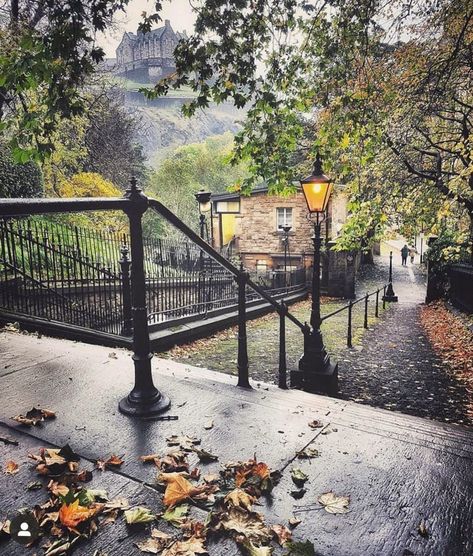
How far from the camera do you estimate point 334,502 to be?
1785 mm

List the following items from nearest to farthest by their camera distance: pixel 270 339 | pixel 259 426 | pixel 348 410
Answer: pixel 259 426 < pixel 348 410 < pixel 270 339

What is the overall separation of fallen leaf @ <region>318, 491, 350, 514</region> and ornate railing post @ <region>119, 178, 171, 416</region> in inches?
48.9

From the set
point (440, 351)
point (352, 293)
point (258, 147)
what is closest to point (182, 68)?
point (258, 147)

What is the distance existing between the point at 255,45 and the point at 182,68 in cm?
116

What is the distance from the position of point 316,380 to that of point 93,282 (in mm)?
5063

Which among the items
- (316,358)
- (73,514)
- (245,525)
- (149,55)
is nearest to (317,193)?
(316,358)

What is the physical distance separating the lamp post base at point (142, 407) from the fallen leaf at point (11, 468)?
72cm

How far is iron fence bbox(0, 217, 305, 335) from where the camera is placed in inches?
273

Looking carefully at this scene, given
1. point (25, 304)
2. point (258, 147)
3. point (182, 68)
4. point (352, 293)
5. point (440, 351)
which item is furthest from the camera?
point (352, 293)

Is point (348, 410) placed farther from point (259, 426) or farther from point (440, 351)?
point (440, 351)

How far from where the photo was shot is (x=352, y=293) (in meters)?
18.8

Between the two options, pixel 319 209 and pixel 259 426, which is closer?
pixel 259 426

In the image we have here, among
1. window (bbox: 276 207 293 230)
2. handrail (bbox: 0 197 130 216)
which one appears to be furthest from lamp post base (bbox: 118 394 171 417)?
window (bbox: 276 207 293 230)

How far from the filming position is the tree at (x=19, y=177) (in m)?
11.8
